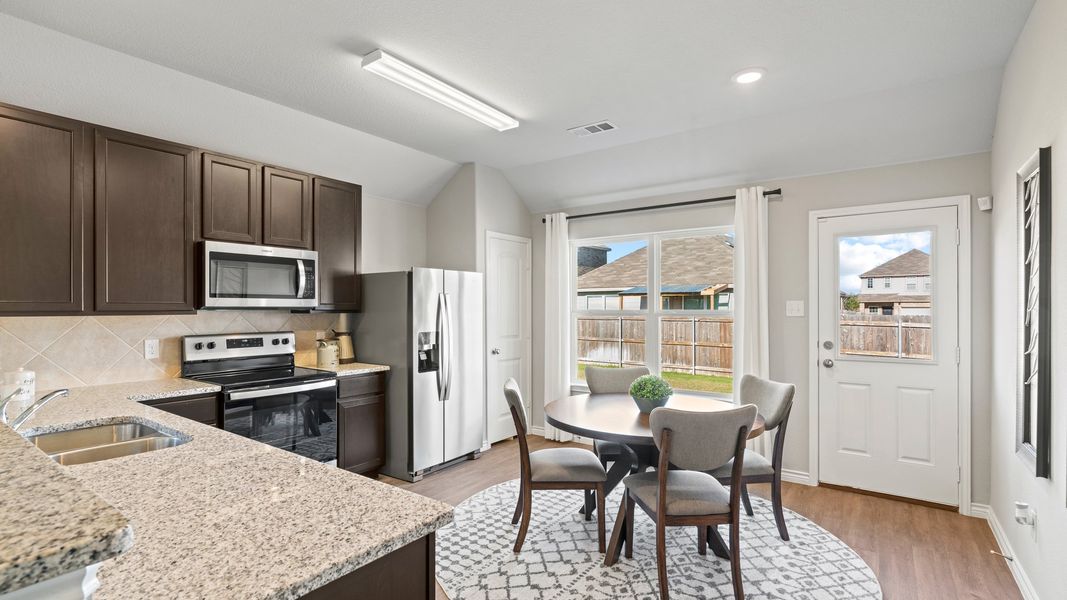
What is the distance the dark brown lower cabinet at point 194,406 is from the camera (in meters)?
2.82

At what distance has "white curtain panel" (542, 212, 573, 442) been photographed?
495cm

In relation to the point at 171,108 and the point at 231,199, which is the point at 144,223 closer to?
the point at 231,199

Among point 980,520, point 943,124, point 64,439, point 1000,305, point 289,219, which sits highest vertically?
point 943,124

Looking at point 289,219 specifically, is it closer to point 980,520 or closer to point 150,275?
point 150,275

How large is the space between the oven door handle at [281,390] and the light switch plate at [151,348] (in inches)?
27.7

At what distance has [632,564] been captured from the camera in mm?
2596

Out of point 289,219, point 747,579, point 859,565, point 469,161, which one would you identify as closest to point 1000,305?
point 859,565

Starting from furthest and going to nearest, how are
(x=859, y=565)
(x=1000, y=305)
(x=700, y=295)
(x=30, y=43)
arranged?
1. (x=700, y=295)
2. (x=1000, y=305)
3. (x=859, y=565)
4. (x=30, y=43)

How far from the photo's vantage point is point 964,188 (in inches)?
132

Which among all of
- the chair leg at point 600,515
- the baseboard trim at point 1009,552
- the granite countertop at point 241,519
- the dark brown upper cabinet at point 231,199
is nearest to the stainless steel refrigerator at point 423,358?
the dark brown upper cabinet at point 231,199

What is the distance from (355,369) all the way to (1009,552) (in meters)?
4.09

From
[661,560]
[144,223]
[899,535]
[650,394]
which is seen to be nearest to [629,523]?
[661,560]

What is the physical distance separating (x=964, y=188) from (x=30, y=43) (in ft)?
17.4

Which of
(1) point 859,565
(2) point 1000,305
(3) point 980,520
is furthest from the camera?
(3) point 980,520
